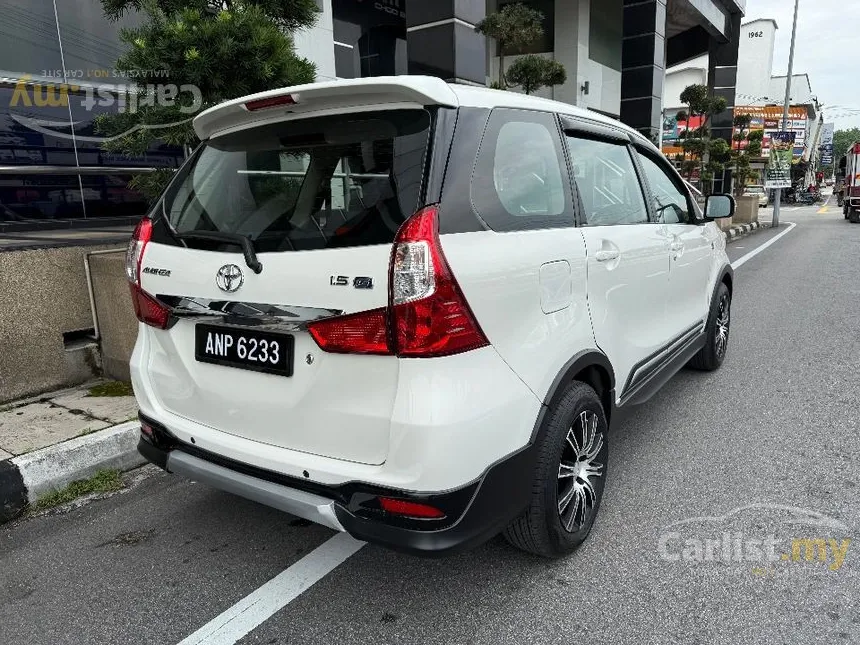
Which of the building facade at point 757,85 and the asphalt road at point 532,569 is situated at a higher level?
the building facade at point 757,85

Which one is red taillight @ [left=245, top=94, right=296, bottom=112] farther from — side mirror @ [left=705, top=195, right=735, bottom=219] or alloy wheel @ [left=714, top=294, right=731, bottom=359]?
alloy wheel @ [left=714, top=294, right=731, bottom=359]

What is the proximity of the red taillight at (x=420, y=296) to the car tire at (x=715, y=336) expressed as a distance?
3.35 m

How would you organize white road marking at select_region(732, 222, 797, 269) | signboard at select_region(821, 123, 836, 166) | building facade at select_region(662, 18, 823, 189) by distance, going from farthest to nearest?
signboard at select_region(821, 123, 836, 166) < building facade at select_region(662, 18, 823, 189) < white road marking at select_region(732, 222, 797, 269)

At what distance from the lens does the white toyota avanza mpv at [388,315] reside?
190cm

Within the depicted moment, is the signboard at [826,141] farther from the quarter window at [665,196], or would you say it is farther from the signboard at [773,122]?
the quarter window at [665,196]

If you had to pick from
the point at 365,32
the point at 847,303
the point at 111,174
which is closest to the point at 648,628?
the point at 847,303

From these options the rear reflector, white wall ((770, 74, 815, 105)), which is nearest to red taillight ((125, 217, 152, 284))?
the rear reflector

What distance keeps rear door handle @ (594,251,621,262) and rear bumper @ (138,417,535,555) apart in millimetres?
914

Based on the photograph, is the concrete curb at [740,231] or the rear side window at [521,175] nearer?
the rear side window at [521,175]

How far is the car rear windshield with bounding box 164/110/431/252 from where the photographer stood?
78.4 inches

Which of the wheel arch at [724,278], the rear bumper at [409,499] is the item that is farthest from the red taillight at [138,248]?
the wheel arch at [724,278]

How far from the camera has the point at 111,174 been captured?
8555mm

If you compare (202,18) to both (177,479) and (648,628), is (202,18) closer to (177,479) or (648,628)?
(177,479)

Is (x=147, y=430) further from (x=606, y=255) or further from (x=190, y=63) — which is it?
(x=190, y=63)
